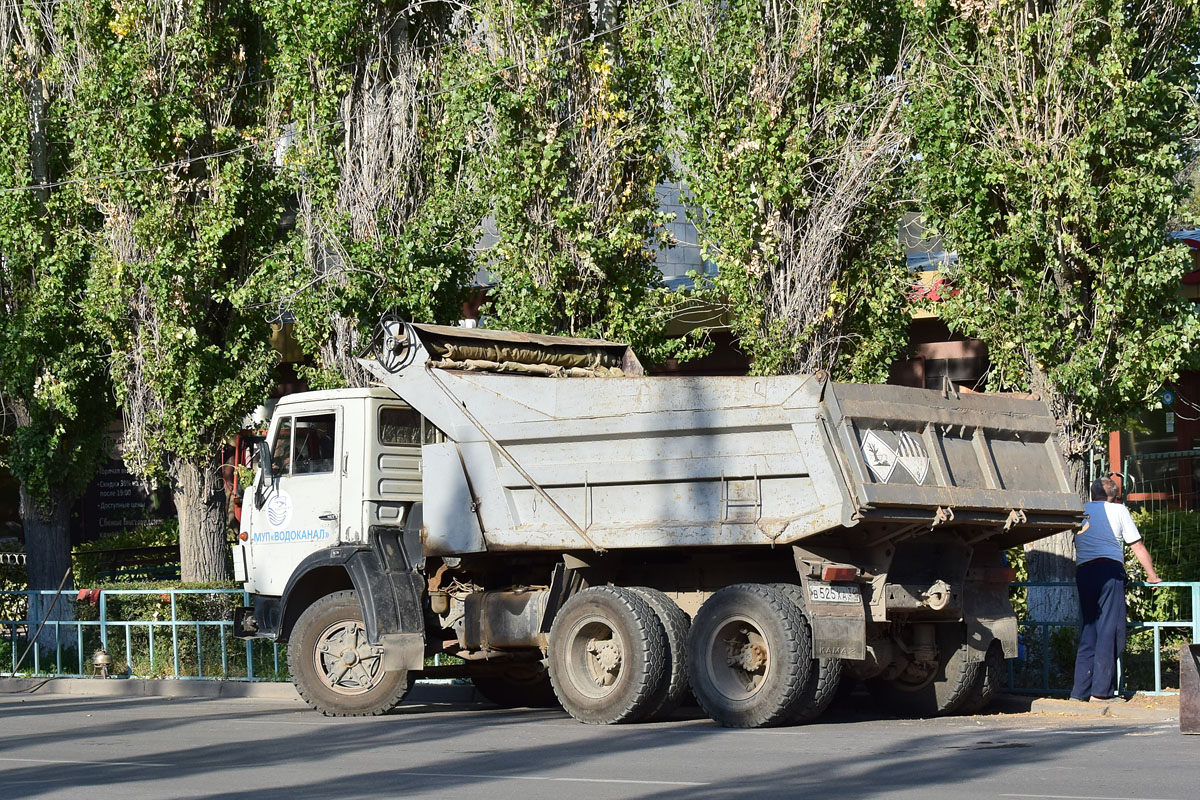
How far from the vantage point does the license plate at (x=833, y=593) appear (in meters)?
11.3

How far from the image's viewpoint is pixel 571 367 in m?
14.1

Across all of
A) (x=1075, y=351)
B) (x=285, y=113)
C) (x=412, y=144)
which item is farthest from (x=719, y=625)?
(x=285, y=113)

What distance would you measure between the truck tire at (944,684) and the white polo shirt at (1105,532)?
1.24 m

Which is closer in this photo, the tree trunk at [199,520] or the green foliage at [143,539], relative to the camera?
the tree trunk at [199,520]

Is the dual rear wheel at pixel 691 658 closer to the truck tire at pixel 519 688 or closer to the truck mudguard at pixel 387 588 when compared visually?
the truck mudguard at pixel 387 588

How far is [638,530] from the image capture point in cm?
1193

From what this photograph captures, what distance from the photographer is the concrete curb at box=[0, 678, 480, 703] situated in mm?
15625

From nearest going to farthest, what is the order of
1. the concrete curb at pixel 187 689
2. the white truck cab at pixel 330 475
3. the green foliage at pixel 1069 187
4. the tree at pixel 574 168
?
the white truck cab at pixel 330 475
the green foliage at pixel 1069 187
the concrete curb at pixel 187 689
the tree at pixel 574 168

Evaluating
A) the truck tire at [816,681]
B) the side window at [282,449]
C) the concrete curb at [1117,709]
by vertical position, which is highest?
the side window at [282,449]

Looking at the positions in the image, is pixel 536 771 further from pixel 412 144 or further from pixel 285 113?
pixel 285 113

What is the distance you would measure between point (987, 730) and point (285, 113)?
12.3 m

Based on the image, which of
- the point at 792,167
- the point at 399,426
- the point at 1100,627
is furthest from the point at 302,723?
the point at 792,167

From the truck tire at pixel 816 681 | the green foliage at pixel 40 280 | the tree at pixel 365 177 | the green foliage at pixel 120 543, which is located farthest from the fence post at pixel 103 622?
the truck tire at pixel 816 681

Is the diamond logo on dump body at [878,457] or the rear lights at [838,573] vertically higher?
the diamond logo on dump body at [878,457]
